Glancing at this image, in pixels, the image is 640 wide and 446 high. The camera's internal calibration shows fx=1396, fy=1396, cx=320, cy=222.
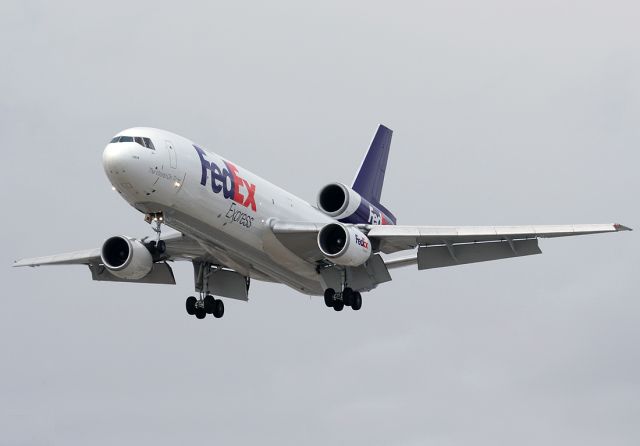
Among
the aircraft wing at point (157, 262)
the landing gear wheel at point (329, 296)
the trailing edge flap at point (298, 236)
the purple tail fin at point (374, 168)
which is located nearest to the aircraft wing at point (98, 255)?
the aircraft wing at point (157, 262)

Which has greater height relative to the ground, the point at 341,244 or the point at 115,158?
the point at 115,158

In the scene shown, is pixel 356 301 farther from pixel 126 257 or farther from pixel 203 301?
pixel 126 257

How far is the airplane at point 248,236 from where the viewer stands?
41.4 meters

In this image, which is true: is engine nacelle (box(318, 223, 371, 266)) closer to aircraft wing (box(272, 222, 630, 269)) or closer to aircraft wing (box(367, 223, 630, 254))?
aircraft wing (box(272, 222, 630, 269))

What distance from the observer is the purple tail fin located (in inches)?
2050

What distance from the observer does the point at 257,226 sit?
145 ft

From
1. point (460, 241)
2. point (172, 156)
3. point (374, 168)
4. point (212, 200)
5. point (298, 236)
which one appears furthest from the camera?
point (374, 168)

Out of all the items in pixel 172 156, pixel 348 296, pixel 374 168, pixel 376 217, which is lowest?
pixel 348 296

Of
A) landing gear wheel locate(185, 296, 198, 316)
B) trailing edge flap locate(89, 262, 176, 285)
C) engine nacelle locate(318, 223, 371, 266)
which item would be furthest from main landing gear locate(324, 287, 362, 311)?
trailing edge flap locate(89, 262, 176, 285)

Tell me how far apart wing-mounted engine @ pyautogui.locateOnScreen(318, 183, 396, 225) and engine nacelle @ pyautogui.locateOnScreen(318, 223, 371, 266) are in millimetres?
2390

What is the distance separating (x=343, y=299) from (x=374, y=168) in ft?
25.7

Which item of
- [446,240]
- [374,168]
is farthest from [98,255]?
[446,240]

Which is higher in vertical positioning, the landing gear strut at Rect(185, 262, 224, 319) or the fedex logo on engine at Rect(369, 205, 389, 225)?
the fedex logo on engine at Rect(369, 205, 389, 225)

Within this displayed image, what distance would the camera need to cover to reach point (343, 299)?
46875 mm
